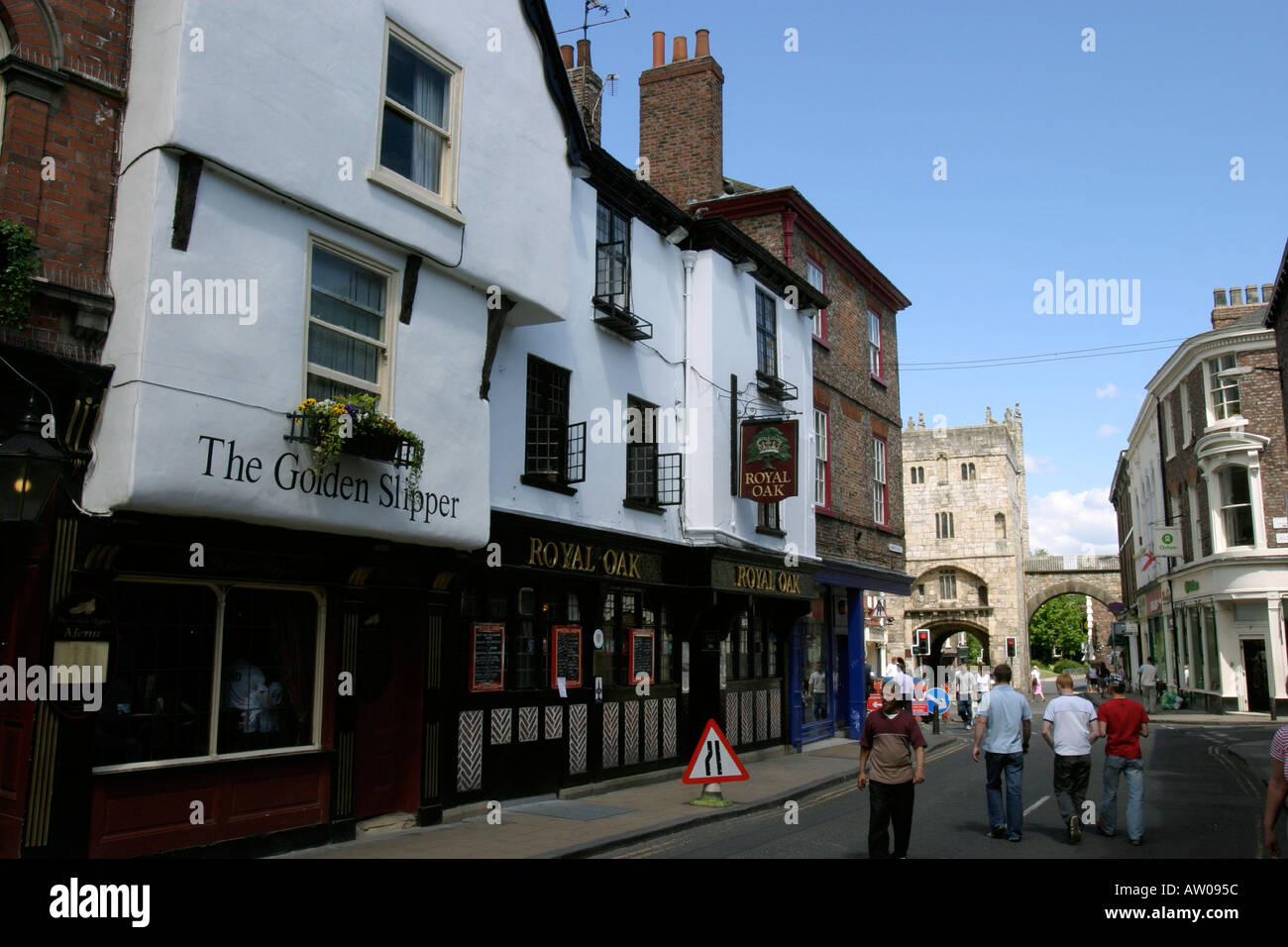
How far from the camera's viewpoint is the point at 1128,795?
Answer: 10.3 m

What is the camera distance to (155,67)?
844 centimetres

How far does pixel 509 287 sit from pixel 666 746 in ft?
27.1

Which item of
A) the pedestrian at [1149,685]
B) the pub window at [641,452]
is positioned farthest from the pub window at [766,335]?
the pedestrian at [1149,685]

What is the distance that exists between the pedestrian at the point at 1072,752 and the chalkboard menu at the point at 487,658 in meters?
6.52

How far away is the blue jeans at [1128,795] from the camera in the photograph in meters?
10.3

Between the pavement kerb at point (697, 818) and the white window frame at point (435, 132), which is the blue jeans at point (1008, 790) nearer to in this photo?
the pavement kerb at point (697, 818)

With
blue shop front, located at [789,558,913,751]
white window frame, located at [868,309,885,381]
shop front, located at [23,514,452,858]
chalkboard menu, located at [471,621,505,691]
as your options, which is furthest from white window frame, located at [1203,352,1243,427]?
shop front, located at [23,514,452,858]

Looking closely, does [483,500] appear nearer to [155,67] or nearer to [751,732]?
[155,67]

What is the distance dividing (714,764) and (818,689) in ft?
35.8

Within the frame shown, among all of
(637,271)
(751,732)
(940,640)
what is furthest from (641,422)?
(940,640)

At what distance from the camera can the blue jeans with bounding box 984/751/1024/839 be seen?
10516 millimetres

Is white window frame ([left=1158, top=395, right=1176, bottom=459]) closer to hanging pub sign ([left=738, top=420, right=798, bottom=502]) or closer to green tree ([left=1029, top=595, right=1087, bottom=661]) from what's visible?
hanging pub sign ([left=738, top=420, right=798, bottom=502])

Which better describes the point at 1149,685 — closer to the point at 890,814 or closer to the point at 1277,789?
the point at 890,814

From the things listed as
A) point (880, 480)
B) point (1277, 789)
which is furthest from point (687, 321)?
point (1277, 789)
